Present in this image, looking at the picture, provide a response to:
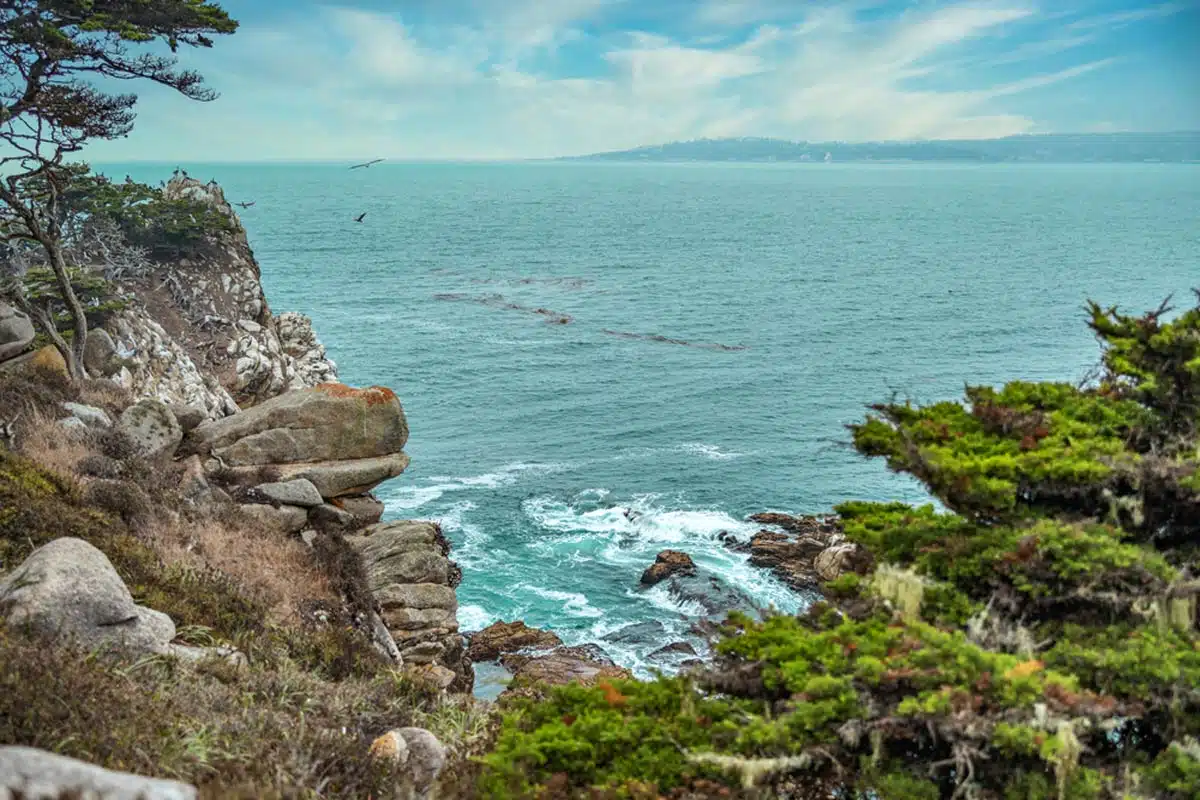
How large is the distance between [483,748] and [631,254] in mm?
126153

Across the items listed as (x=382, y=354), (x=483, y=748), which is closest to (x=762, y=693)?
(x=483, y=748)

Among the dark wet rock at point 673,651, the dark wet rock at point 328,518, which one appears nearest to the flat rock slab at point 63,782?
the dark wet rock at point 328,518

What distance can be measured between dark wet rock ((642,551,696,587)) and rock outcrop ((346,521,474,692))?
45.9ft

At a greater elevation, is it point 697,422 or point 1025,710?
point 1025,710

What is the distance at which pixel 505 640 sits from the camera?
34.1 m

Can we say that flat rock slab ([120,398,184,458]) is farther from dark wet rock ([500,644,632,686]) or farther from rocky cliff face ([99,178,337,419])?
dark wet rock ([500,644,632,686])

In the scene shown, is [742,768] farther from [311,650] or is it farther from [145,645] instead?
[311,650]

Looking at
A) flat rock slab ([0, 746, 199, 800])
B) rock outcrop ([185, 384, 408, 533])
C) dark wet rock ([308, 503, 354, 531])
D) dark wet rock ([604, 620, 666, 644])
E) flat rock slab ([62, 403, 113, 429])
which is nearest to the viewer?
flat rock slab ([0, 746, 199, 800])

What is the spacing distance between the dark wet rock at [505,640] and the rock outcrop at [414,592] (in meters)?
7.21

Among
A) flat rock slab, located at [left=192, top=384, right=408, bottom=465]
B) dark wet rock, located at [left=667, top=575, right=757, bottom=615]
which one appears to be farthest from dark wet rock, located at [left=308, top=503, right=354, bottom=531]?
dark wet rock, located at [left=667, top=575, right=757, bottom=615]

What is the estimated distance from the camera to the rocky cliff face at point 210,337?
132 feet

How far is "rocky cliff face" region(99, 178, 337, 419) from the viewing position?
40.2 meters

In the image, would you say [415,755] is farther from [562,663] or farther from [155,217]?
[155,217]

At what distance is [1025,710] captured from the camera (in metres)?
8.22
